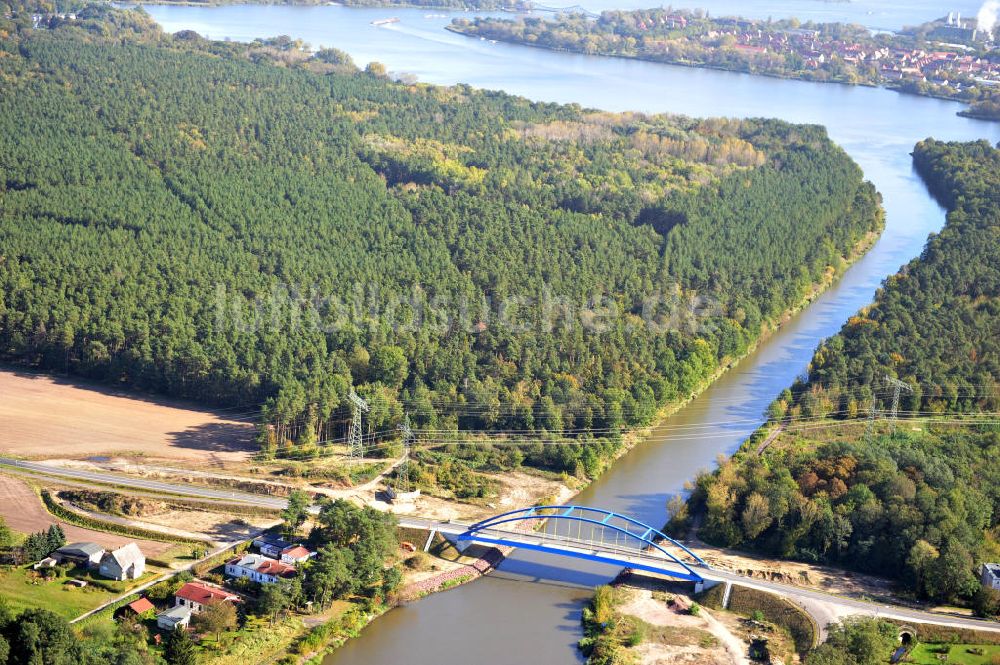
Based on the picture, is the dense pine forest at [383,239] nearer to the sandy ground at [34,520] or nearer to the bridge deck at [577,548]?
the bridge deck at [577,548]

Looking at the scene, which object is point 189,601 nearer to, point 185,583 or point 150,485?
point 185,583

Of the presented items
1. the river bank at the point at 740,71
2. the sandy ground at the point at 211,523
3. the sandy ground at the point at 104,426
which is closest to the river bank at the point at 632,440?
the sandy ground at the point at 211,523

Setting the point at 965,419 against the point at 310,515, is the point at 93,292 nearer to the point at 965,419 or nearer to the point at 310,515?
the point at 310,515

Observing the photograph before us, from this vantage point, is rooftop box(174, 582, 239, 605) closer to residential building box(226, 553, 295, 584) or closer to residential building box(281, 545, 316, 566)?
residential building box(226, 553, 295, 584)

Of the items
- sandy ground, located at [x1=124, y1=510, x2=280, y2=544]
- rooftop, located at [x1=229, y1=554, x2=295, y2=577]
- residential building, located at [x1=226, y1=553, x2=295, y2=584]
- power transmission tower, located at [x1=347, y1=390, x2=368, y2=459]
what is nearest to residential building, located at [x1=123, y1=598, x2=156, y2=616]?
residential building, located at [x1=226, y1=553, x2=295, y2=584]

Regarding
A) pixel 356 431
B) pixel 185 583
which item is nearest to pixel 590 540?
A: pixel 356 431

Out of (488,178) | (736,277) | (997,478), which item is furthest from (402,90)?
(997,478)
